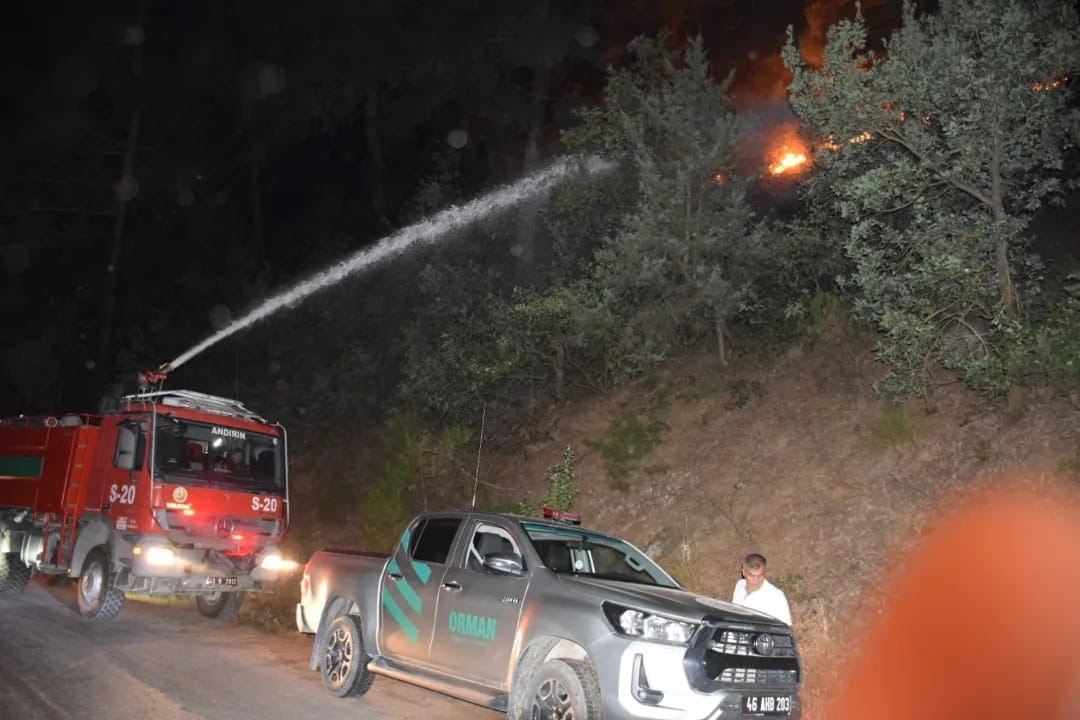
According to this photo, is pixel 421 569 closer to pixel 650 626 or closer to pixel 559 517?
pixel 559 517

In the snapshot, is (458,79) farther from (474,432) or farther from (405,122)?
(474,432)

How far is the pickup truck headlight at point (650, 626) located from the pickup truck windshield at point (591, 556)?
1012 mm

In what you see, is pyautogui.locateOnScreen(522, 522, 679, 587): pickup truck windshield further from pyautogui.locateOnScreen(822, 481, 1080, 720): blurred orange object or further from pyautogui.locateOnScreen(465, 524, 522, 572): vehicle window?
pyautogui.locateOnScreen(822, 481, 1080, 720): blurred orange object

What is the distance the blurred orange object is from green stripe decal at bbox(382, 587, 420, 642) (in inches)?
151

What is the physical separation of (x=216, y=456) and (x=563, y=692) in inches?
317

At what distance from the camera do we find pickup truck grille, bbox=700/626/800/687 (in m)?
5.87

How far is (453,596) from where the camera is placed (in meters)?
7.25

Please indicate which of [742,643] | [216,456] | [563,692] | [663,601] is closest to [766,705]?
[742,643]

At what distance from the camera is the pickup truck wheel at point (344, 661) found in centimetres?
813

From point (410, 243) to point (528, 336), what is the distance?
21.2 ft

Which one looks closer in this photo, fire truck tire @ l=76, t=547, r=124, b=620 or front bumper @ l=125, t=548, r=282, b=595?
front bumper @ l=125, t=548, r=282, b=595

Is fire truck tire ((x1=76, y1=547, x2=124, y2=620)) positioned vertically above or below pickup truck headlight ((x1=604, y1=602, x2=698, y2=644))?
below

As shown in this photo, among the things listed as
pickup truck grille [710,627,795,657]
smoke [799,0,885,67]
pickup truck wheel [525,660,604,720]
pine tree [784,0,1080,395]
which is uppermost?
smoke [799,0,885,67]

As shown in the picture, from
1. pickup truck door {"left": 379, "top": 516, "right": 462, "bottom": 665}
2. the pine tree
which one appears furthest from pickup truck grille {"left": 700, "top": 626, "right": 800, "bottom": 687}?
the pine tree
